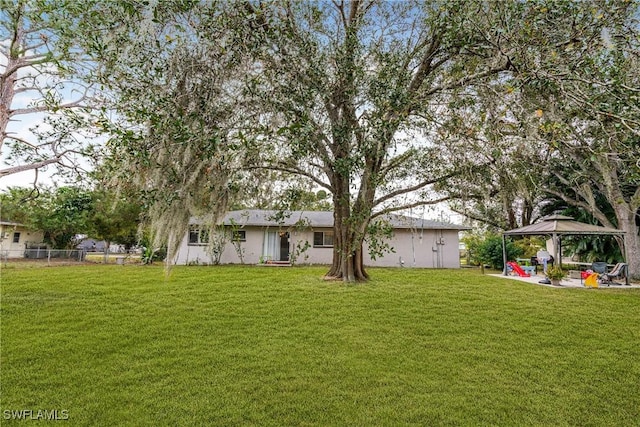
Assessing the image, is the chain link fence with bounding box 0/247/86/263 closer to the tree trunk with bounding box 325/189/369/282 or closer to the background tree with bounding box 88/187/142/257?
the background tree with bounding box 88/187/142/257

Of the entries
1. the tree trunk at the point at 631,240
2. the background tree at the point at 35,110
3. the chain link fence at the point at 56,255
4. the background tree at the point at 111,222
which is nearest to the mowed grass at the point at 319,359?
the background tree at the point at 35,110

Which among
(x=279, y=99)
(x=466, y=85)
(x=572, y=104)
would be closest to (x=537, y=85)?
(x=572, y=104)

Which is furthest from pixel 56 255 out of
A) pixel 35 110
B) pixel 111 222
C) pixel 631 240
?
pixel 631 240

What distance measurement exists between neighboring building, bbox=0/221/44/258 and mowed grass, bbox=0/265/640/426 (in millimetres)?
15479

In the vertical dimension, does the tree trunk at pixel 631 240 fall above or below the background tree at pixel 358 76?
below

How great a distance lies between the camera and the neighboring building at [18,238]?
18.8 m

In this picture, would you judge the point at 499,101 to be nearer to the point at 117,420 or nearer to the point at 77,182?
the point at 117,420

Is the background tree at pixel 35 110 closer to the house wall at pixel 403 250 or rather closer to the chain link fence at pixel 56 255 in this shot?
the house wall at pixel 403 250

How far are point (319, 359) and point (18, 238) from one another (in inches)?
995

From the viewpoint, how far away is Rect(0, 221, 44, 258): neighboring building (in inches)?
738

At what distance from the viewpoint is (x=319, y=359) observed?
4.20 meters
